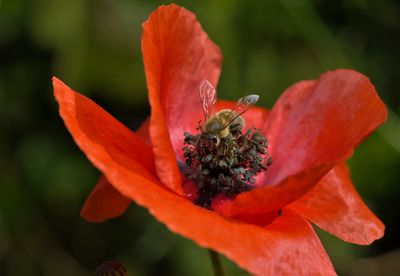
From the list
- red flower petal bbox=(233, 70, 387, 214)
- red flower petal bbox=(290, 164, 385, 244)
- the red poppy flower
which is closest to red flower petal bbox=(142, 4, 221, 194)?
the red poppy flower

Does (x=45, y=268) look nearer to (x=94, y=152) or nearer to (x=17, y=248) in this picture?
(x=17, y=248)

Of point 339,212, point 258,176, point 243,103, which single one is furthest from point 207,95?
point 339,212

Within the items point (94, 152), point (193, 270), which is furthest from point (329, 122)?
point (193, 270)

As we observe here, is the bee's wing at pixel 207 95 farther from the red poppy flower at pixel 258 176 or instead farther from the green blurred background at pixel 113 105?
the green blurred background at pixel 113 105

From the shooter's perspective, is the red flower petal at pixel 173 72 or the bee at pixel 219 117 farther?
the bee at pixel 219 117

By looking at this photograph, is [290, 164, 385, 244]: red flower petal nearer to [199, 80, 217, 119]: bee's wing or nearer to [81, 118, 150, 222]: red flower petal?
[199, 80, 217, 119]: bee's wing

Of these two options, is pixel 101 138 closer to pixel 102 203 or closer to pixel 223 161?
pixel 102 203

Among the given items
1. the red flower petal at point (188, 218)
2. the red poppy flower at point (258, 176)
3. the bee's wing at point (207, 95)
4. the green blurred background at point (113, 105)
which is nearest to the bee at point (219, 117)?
the bee's wing at point (207, 95)
